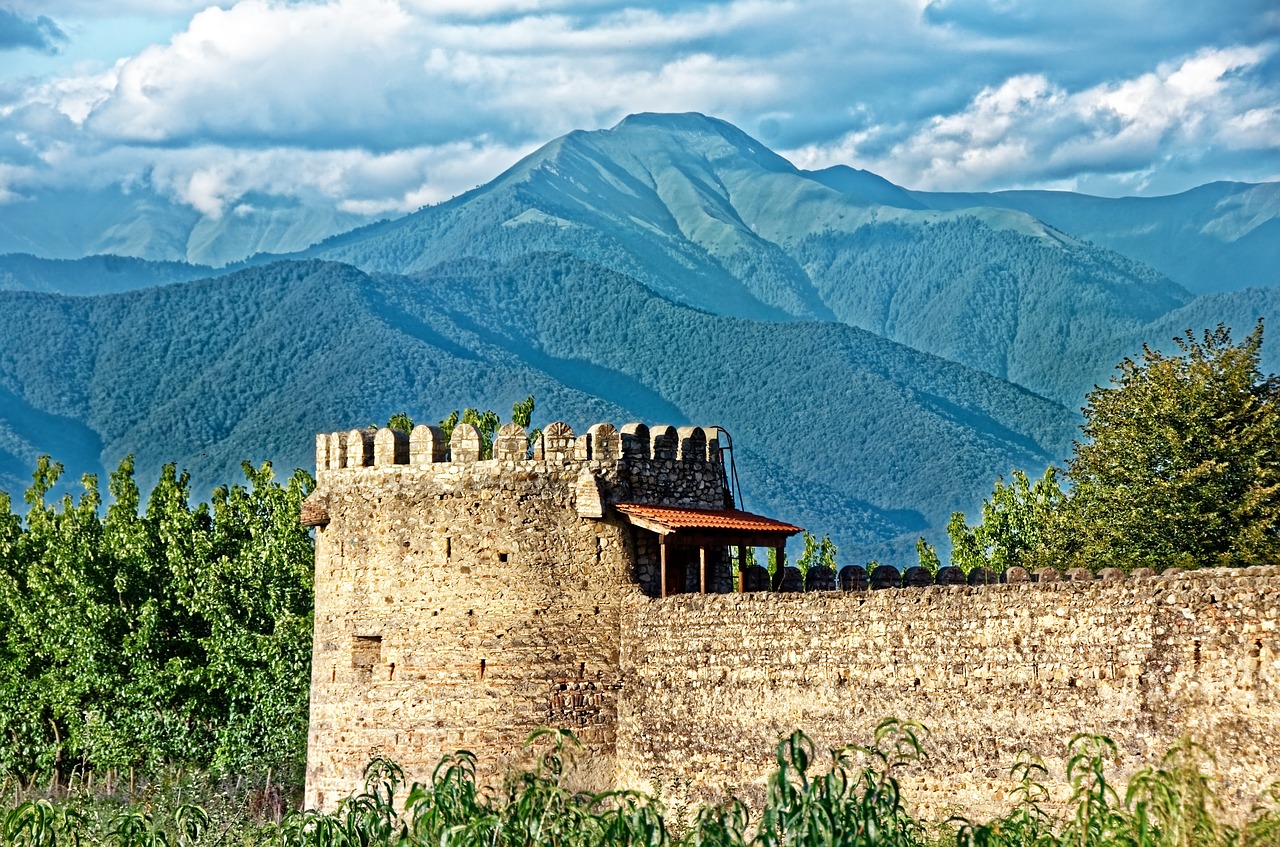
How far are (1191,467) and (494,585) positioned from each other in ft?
50.9

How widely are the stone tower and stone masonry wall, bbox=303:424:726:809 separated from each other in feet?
0.06

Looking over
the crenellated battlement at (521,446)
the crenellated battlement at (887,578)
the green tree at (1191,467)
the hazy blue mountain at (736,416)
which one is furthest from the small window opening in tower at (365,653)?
the hazy blue mountain at (736,416)

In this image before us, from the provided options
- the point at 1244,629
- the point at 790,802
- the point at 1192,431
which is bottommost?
the point at 790,802

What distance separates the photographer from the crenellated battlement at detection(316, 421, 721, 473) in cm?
2717

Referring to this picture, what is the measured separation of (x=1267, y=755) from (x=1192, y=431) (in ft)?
60.5

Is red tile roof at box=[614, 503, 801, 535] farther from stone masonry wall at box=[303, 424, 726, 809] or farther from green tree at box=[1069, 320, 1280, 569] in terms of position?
green tree at box=[1069, 320, 1280, 569]

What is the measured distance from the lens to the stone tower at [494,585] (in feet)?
87.8

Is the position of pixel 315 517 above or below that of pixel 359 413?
below

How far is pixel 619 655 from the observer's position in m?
27.0

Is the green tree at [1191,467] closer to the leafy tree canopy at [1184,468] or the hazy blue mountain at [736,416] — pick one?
the leafy tree canopy at [1184,468]

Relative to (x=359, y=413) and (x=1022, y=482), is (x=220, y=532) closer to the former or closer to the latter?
(x=1022, y=482)

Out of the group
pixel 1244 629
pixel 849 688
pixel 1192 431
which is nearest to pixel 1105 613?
pixel 1244 629

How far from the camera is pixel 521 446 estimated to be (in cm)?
2716

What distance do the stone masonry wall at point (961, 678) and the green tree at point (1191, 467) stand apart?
12.1 meters
